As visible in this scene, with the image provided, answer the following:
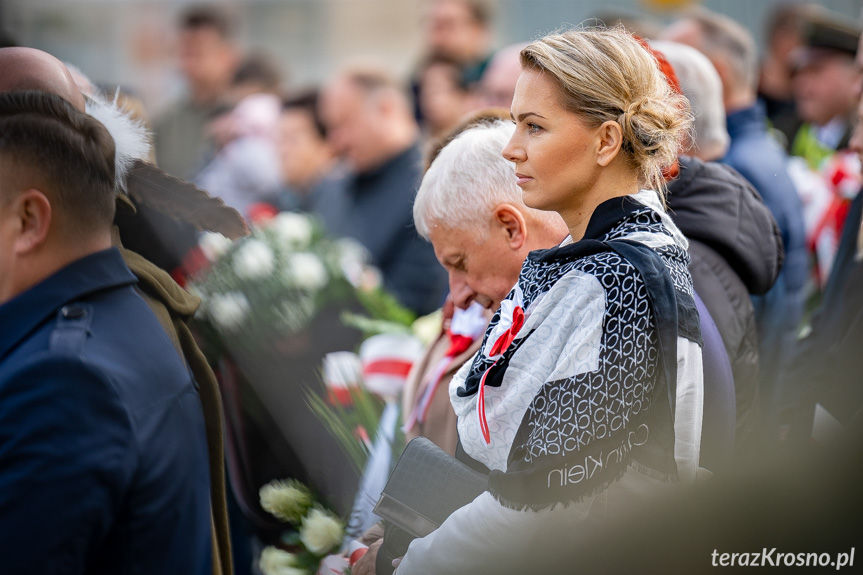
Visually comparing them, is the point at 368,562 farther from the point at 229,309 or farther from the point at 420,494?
the point at 229,309

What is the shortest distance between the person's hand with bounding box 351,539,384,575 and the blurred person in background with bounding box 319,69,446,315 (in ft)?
9.03

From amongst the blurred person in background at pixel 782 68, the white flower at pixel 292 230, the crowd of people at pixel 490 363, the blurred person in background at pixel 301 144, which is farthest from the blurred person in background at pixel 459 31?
the crowd of people at pixel 490 363

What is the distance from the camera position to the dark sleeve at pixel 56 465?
1.43 m

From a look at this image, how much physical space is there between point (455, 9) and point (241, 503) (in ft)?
16.5

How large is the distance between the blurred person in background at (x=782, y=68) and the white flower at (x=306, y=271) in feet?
12.7

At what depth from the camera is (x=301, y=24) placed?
13156mm

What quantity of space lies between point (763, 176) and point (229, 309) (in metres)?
1.95

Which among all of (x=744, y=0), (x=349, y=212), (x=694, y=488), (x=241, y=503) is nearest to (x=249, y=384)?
(x=241, y=503)

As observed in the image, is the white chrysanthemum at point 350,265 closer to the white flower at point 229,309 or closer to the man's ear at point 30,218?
the white flower at point 229,309

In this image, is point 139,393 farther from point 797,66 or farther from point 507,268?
point 797,66

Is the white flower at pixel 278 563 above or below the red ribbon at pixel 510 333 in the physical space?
below

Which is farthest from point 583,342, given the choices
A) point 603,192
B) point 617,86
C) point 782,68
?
point 782,68

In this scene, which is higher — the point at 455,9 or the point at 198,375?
the point at 455,9

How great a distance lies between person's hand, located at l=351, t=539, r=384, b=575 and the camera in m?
1.82
